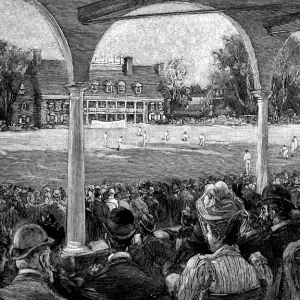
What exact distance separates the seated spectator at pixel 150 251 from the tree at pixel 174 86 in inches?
61.3

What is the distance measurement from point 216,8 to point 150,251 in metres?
3.35

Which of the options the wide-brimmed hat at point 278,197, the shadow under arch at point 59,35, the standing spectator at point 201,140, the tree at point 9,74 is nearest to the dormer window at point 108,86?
the shadow under arch at point 59,35

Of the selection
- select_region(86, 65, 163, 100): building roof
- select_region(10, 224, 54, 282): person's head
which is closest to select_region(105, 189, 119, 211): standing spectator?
select_region(10, 224, 54, 282): person's head

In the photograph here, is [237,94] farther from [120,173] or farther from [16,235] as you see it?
[16,235]

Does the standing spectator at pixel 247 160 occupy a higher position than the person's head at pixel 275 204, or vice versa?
the standing spectator at pixel 247 160

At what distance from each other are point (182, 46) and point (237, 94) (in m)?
1.05

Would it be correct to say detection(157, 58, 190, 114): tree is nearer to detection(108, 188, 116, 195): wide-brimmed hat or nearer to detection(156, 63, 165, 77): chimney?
detection(156, 63, 165, 77): chimney

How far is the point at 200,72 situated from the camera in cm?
783

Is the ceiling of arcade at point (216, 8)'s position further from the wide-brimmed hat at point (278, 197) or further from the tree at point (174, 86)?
the wide-brimmed hat at point (278, 197)

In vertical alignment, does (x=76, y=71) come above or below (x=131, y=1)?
below

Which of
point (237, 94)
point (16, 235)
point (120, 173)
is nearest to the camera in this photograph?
point (16, 235)

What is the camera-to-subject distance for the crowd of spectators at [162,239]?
7.02 meters

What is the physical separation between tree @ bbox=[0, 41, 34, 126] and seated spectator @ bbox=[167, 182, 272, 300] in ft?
9.19

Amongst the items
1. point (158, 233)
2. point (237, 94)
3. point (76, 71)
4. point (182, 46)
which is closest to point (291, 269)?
point (158, 233)
